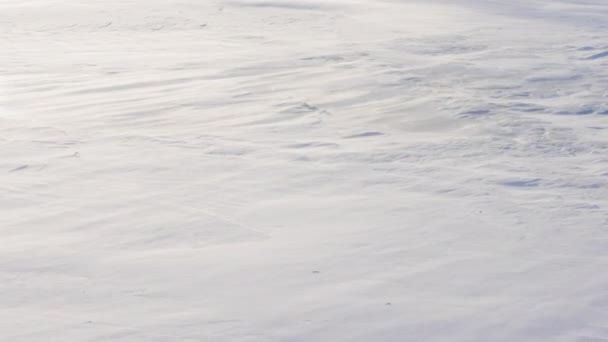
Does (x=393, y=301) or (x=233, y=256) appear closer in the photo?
(x=393, y=301)

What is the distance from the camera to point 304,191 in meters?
3.83

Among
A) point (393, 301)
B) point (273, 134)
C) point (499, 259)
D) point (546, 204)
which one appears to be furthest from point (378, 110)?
point (393, 301)

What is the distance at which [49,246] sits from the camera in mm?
3160

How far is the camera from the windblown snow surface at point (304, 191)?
2.69 metres

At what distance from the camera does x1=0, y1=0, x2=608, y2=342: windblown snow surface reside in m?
2.69

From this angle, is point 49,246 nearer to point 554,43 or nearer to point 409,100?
point 409,100

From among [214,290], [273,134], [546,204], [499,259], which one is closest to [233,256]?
[214,290]

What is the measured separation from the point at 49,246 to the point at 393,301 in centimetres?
125

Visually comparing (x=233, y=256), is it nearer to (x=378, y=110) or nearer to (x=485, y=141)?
(x=485, y=141)

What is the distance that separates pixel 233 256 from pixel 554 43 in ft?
17.8

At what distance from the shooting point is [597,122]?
5.05 metres

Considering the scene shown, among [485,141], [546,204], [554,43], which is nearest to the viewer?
[546,204]

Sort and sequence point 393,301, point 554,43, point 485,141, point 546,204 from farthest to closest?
point 554,43 < point 485,141 < point 546,204 < point 393,301

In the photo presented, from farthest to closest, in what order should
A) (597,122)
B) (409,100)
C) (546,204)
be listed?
(409,100), (597,122), (546,204)
